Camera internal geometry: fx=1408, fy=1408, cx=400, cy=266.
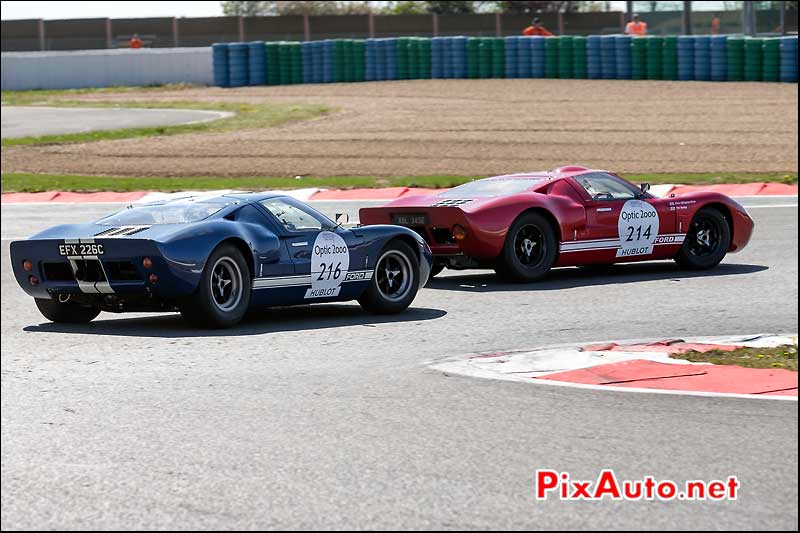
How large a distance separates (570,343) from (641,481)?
158 inches

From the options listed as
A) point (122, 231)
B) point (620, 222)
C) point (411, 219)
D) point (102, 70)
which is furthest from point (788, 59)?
point (122, 231)

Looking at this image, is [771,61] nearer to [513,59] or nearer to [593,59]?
[593,59]

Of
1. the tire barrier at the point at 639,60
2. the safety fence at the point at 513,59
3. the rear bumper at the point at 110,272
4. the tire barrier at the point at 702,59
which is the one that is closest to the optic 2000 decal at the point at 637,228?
the rear bumper at the point at 110,272

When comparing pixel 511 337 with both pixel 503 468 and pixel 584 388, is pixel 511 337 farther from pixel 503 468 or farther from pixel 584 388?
pixel 503 468

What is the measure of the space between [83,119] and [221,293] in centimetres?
2873

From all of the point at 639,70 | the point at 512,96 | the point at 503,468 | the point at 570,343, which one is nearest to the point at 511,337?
the point at 570,343

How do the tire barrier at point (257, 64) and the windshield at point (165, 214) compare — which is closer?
the windshield at point (165, 214)

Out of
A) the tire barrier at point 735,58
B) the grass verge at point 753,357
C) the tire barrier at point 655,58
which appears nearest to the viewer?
the grass verge at point 753,357

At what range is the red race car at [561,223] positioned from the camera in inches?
522

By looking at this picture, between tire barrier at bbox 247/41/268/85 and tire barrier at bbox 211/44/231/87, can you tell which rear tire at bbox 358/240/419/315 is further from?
tire barrier at bbox 211/44/231/87

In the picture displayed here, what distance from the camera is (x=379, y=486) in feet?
19.5

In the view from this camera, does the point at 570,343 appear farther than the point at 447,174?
No

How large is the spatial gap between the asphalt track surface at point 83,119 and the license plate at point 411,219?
22.1 m
